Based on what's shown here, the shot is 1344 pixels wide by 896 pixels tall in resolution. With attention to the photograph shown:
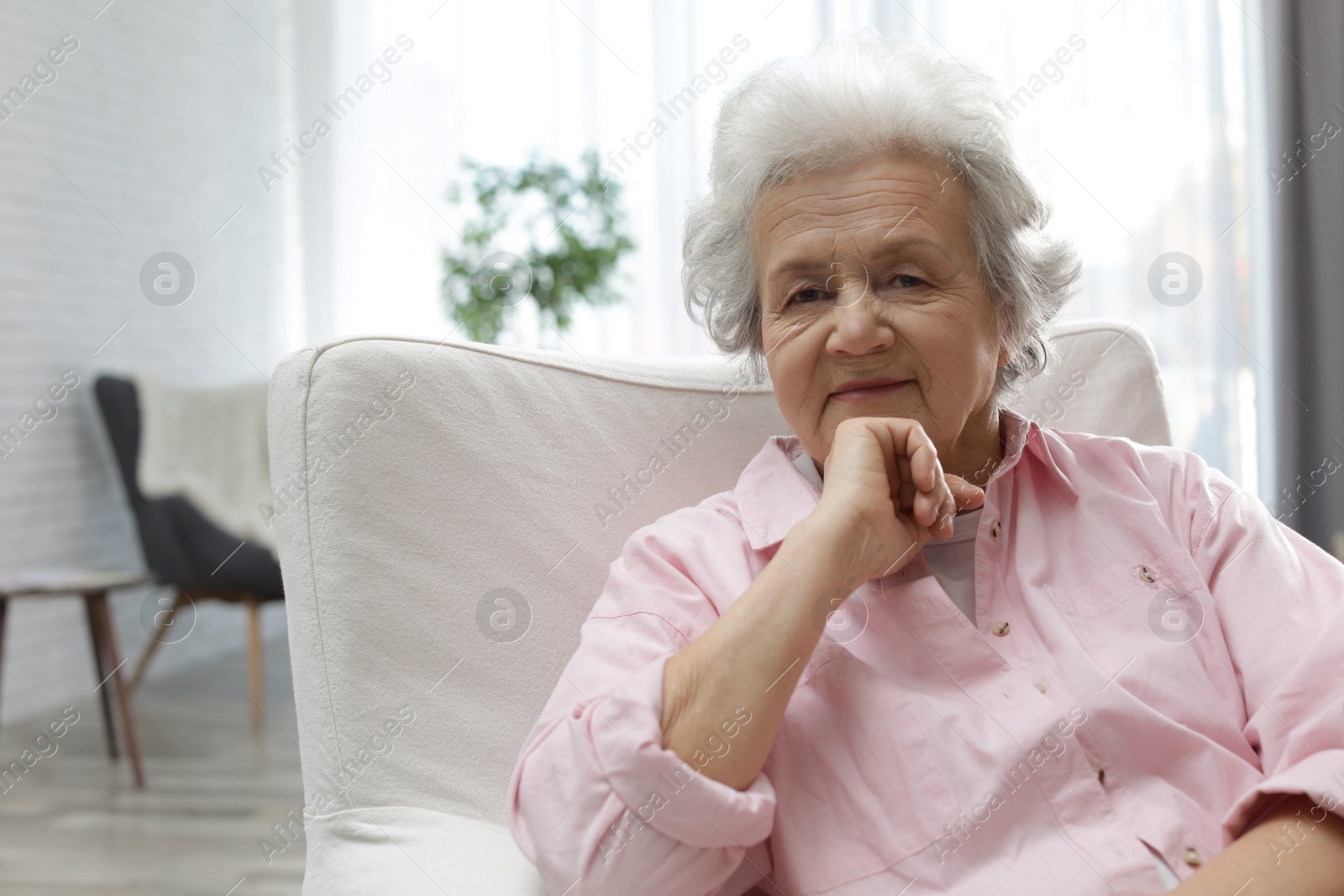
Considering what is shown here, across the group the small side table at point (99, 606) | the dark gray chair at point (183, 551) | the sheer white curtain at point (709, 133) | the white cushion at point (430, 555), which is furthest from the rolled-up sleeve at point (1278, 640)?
the dark gray chair at point (183, 551)

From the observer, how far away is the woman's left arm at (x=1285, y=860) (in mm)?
875

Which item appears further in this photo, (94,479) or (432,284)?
(432,284)

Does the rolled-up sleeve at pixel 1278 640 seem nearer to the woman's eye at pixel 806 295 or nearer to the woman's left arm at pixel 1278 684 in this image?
the woman's left arm at pixel 1278 684

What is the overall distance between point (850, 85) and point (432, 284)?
3770mm

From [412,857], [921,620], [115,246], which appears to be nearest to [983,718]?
[921,620]

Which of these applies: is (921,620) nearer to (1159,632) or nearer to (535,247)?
(1159,632)

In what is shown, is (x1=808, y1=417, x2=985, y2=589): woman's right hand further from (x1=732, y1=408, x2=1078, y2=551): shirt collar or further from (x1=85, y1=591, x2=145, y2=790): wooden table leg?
(x1=85, y1=591, x2=145, y2=790): wooden table leg

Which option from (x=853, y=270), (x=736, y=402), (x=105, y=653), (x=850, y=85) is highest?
(x=850, y=85)

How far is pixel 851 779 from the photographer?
1005 millimetres

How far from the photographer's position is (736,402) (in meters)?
1.41

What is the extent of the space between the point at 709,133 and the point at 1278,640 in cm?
378

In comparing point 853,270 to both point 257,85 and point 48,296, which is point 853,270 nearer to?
point 48,296

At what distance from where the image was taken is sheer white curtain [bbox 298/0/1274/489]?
12.5 ft

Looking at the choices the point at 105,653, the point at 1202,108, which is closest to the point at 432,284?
the point at 105,653
